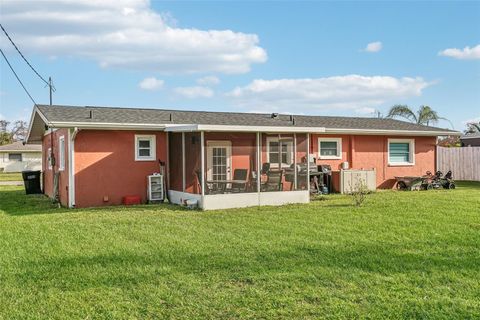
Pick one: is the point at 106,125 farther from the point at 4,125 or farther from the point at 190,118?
the point at 4,125

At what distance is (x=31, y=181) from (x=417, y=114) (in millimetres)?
26293

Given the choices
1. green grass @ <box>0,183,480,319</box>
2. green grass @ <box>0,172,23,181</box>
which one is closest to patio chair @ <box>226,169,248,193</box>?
green grass @ <box>0,183,480,319</box>

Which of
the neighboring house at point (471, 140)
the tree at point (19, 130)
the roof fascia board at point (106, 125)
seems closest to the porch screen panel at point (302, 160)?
the roof fascia board at point (106, 125)

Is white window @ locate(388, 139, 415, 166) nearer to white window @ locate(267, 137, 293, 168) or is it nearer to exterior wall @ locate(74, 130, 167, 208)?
white window @ locate(267, 137, 293, 168)

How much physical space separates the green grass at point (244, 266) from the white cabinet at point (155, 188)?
3.44 metres

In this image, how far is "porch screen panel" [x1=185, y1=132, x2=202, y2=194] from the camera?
40.3 feet

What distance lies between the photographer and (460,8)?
15.8 m

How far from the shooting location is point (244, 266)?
233 inches

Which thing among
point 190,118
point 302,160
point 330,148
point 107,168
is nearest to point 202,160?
point 302,160

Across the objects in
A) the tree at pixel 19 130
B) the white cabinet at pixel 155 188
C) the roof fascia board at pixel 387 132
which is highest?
the tree at pixel 19 130

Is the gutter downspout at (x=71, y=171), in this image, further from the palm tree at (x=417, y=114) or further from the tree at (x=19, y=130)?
the tree at (x=19, y=130)

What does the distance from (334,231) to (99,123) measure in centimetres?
764

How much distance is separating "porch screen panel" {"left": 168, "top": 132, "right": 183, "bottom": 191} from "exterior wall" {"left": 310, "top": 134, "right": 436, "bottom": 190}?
5.43 meters

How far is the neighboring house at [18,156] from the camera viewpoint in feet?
135
